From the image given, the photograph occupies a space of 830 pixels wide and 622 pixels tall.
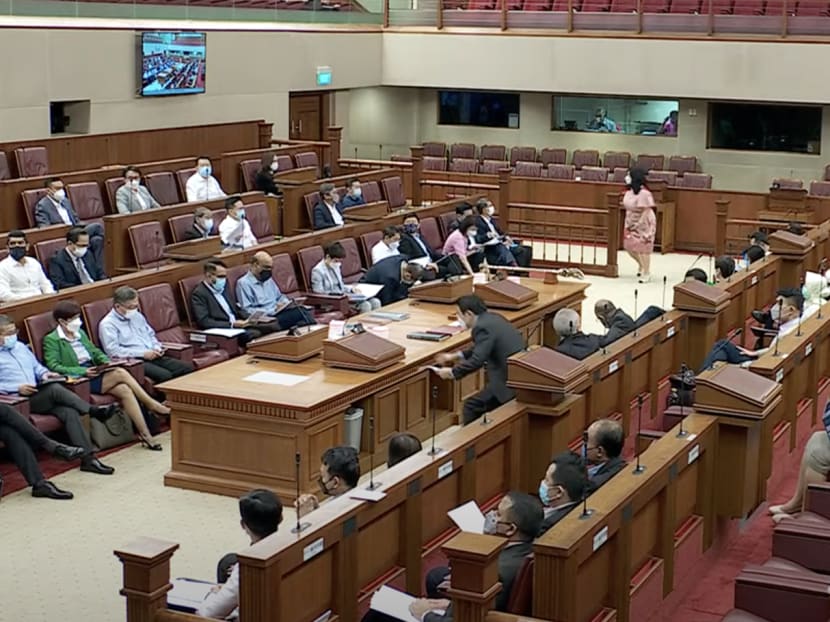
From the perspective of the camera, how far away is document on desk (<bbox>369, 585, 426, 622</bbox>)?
5832 mm

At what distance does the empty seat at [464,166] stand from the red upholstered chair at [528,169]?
71 centimetres

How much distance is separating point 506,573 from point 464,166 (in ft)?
56.0

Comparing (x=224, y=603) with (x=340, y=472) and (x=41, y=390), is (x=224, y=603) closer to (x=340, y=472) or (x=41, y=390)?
(x=340, y=472)

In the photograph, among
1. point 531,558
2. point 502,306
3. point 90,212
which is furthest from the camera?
point 90,212

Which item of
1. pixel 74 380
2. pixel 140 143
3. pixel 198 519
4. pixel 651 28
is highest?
pixel 651 28

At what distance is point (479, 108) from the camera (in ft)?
79.5

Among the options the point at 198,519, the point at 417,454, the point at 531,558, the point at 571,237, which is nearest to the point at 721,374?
the point at 417,454

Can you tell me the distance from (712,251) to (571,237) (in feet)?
6.24

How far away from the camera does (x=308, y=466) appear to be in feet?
28.9

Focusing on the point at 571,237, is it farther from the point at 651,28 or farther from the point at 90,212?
the point at 90,212

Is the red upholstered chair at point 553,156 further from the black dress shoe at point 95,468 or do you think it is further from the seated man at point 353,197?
the black dress shoe at point 95,468

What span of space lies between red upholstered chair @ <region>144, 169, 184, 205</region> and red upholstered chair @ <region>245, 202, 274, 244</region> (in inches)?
52.2

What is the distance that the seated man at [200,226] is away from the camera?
45.6 ft

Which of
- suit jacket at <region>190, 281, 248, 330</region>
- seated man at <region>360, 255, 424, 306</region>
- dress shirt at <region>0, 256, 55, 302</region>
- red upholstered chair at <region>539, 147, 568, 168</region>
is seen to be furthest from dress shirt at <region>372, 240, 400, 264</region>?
red upholstered chair at <region>539, 147, 568, 168</region>
